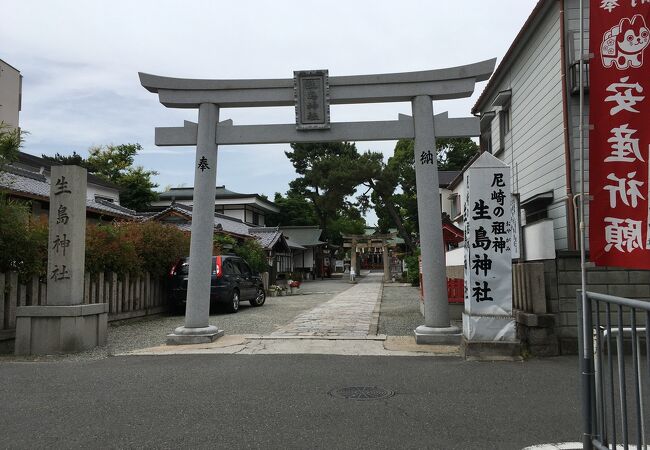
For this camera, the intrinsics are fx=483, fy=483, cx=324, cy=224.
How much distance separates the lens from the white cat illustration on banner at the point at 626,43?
337 cm

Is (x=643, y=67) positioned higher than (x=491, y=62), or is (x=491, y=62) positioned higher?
(x=491, y=62)

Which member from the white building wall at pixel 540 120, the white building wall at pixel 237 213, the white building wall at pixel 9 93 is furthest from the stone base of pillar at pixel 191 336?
the white building wall at pixel 237 213

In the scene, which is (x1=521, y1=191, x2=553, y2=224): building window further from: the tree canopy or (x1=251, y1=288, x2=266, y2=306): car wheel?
the tree canopy

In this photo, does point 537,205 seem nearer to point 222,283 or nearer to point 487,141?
point 487,141

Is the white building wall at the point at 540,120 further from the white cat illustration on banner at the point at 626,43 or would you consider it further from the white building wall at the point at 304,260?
the white building wall at the point at 304,260

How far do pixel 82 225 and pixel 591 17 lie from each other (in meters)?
8.11

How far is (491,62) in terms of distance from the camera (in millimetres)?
8602

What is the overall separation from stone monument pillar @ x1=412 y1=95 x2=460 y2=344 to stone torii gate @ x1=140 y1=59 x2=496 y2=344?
18 millimetres

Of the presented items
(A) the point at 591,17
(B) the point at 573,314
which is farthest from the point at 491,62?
(A) the point at 591,17

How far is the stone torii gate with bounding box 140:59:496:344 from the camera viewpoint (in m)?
8.62

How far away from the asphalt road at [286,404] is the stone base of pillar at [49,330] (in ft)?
2.63

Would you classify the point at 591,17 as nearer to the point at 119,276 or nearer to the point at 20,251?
the point at 20,251

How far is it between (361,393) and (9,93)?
3072 centimetres

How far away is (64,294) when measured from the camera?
8109 millimetres
